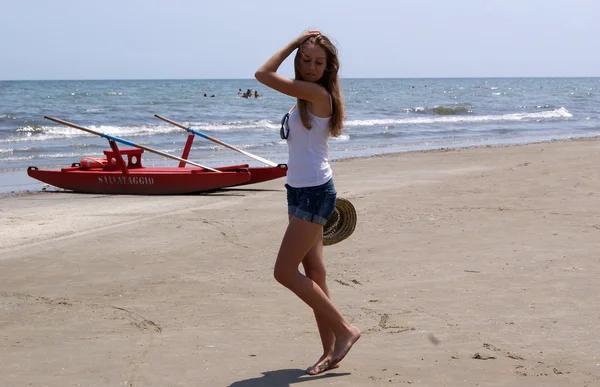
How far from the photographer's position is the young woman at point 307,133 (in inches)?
151

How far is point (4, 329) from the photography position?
4902 millimetres

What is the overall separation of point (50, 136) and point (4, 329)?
66.0 ft

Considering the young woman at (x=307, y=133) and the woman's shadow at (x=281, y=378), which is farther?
the woman's shadow at (x=281, y=378)

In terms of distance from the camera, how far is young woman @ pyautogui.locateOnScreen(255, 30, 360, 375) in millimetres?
3838

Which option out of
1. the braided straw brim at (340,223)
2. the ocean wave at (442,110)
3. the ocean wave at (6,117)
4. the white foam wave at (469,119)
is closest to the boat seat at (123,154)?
the braided straw brim at (340,223)

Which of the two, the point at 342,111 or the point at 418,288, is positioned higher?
the point at 342,111

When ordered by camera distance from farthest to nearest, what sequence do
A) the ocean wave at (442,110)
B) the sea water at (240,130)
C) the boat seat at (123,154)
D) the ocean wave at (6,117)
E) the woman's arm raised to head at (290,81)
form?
the ocean wave at (442,110) < the ocean wave at (6,117) < the sea water at (240,130) < the boat seat at (123,154) < the woman's arm raised to head at (290,81)

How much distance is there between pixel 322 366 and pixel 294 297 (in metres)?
1.44

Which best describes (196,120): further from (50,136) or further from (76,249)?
(76,249)

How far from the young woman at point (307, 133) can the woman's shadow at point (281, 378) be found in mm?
405

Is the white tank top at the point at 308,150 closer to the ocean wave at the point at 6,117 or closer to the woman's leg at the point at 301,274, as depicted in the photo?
the woman's leg at the point at 301,274

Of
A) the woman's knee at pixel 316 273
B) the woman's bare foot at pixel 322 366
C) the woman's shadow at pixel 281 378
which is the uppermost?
the woman's knee at pixel 316 273

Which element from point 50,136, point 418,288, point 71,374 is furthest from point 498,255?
point 50,136

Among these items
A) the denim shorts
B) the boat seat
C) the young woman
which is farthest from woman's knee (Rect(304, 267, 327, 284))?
the boat seat
